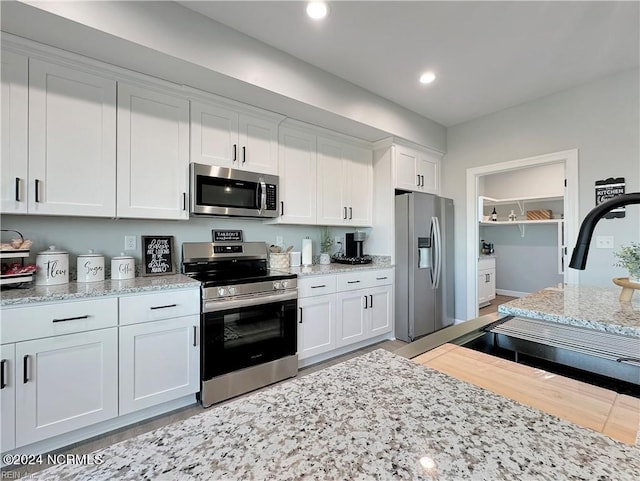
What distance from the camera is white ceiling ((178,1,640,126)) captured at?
1937 mm

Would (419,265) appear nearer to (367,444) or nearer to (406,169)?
(406,169)

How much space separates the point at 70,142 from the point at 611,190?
4370mm

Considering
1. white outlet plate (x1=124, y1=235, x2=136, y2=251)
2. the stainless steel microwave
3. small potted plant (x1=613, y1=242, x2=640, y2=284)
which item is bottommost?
small potted plant (x1=613, y1=242, x2=640, y2=284)

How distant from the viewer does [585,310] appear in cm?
114

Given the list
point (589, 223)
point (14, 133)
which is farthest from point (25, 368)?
point (589, 223)

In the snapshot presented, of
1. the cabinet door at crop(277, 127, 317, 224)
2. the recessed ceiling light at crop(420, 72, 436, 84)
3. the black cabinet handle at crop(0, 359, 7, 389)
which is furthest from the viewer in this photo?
the cabinet door at crop(277, 127, 317, 224)

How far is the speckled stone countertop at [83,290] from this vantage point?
1.51 meters

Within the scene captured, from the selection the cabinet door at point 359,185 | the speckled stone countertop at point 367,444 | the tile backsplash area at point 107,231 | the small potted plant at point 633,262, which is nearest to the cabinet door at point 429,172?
the cabinet door at point 359,185

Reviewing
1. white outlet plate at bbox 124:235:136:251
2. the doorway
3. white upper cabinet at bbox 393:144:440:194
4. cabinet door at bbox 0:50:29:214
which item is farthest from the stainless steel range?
the doorway

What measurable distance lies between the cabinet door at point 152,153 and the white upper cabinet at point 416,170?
229cm

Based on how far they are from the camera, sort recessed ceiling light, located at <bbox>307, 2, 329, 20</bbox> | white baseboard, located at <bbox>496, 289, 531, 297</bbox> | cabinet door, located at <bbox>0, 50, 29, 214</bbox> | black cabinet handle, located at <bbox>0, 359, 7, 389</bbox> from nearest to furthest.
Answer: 1. black cabinet handle, located at <bbox>0, 359, 7, 389</bbox>
2. cabinet door, located at <bbox>0, 50, 29, 214</bbox>
3. recessed ceiling light, located at <bbox>307, 2, 329, 20</bbox>
4. white baseboard, located at <bbox>496, 289, 531, 297</bbox>

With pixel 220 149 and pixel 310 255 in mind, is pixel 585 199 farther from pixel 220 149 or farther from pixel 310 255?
pixel 220 149

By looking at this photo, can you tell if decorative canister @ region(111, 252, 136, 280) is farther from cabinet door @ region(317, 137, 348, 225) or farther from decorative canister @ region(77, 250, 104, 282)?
cabinet door @ region(317, 137, 348, 225)

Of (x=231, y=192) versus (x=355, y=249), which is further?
(x=355, y=249)
